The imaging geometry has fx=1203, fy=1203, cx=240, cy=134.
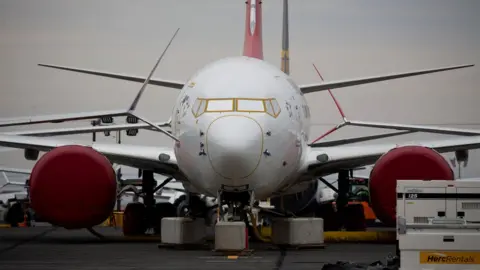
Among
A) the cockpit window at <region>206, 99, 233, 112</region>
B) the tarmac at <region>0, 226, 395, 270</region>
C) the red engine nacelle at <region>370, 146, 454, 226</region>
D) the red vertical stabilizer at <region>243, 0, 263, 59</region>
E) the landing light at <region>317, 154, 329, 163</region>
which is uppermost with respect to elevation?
the red vertical stabilizer at <region>243, 0, 263, 59</region>

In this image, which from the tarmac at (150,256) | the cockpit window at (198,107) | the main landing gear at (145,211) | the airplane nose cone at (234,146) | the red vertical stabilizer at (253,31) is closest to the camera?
the tarmac at (150,256)

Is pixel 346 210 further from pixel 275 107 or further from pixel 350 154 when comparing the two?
pixel 275 107

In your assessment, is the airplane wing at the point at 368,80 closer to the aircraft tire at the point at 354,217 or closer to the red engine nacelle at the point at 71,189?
the aircraft tire at the point at 354,217

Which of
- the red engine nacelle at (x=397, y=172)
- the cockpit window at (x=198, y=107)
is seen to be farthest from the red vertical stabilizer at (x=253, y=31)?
the cockpit window at (x=198, y=107)

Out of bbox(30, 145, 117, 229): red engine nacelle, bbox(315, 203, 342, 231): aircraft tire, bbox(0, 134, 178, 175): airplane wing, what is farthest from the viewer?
bbox(315, 203, 342, 231): aircraft tire

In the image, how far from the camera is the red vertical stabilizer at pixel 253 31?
128ft

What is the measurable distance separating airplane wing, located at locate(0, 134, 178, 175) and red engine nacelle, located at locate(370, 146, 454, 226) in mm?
5776

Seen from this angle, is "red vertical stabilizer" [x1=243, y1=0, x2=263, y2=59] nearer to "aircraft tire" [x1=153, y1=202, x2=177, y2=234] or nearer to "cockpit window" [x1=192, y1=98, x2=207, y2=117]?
"aircraft tire" [x1=153, y1=202, x2=177, y2=234]

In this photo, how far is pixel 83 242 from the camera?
33.5 m

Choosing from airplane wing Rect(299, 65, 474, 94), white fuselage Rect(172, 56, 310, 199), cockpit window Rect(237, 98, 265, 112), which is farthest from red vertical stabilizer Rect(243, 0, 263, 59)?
cockpit window Rect(237, 98, 265, 112)

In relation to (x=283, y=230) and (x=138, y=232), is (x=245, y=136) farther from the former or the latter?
(x=138, y=232)

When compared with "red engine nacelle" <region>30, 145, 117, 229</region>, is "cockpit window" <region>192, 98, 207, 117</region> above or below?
above

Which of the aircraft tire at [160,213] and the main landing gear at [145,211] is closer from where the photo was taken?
the main landing gear at [145,211]

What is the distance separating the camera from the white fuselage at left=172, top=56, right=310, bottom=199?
27781 millimetres
